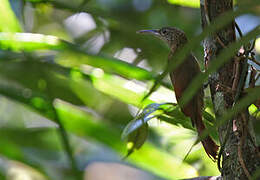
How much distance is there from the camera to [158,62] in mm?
1991

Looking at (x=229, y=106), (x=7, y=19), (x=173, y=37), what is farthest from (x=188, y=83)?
(x=7, y=19)

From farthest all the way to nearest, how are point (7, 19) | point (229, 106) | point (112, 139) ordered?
point (112, 139) < point (7, 19) < point (229, 106)

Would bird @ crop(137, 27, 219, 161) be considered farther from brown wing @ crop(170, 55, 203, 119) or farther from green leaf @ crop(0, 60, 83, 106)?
green leaf @ crop(0, 60, 83, 106)

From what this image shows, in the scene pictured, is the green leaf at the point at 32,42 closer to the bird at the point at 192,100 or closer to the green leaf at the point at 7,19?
the green leaf at the point at 7,19

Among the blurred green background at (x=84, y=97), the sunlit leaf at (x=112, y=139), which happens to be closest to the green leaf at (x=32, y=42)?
the blurred green background at (x=84, y=97)

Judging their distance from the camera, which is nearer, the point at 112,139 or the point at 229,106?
the point at 229,106

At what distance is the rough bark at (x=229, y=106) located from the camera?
0.71 meters

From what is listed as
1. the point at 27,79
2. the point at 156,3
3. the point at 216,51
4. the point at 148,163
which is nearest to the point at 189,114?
the point at 216,51

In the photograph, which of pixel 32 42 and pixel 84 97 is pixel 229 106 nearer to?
pixel 32 42

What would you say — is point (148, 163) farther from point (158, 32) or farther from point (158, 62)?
point (158, 62)

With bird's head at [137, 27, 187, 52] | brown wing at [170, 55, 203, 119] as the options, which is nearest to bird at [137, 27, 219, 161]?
brown wing at [170, 55, 203, 119]

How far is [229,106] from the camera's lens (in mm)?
756

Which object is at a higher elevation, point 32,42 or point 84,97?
point 32,42

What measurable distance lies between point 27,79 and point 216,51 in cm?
94
